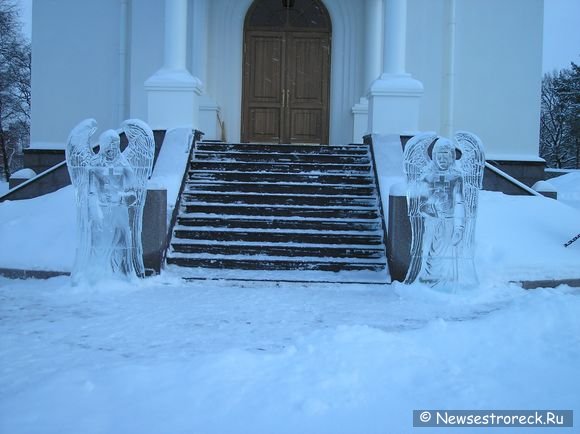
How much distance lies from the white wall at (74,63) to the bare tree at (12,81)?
770 inches

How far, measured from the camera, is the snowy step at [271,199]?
794 centimetres

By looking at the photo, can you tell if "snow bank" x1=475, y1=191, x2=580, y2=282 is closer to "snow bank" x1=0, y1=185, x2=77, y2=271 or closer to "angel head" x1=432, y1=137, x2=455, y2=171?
"angel head" x1=432, y1=137, x2=455, y2=171

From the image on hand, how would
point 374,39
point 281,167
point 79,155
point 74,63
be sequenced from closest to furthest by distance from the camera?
1. point 79,155
2. point 281,167
3. point 374,39
4. point 74,63

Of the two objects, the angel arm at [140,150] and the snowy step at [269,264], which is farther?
the snowy step at [269,264]

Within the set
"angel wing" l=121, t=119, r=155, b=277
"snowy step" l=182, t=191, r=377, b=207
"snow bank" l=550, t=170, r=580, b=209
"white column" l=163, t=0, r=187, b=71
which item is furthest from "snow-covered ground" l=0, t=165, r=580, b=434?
"snow bank" l=550, t=170, r=580, b=209

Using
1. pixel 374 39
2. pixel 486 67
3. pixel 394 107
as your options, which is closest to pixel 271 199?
pixel 394 107

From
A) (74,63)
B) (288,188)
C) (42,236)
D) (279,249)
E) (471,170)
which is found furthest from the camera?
(74,63)

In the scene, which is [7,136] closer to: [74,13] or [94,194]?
[74,13]

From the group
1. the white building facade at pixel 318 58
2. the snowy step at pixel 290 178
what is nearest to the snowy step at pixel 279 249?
the snowy step at pixel 290 178

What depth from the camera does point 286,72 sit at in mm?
12125

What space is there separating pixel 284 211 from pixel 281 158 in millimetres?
1395

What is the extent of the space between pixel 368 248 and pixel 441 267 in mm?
Answer: 1243

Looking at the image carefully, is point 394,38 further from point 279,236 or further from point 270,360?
point 270,360

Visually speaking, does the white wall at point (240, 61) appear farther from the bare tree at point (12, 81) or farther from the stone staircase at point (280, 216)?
the bare tree at point (12, 81)
